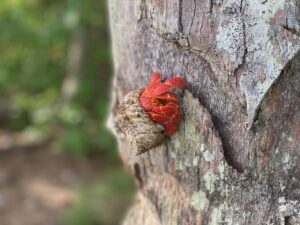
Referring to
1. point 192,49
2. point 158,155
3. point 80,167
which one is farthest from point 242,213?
point 80,167

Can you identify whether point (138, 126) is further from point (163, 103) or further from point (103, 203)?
point (103, 203)

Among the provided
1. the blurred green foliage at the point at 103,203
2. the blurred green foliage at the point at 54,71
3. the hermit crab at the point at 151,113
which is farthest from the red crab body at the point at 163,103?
the blurred green foliage at the point at 54,71

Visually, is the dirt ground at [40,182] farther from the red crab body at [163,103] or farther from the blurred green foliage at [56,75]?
the red crab body at [163,103]

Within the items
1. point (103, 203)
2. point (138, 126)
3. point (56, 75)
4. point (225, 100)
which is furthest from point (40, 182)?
point (225, 100)

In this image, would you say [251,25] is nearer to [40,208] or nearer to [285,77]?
[285,77]

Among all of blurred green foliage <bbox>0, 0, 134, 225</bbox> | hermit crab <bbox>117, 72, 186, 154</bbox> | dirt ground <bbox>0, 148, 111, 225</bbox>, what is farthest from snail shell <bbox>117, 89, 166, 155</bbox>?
dirt ground <bbox>0, 148, 111, 225</bbox>
